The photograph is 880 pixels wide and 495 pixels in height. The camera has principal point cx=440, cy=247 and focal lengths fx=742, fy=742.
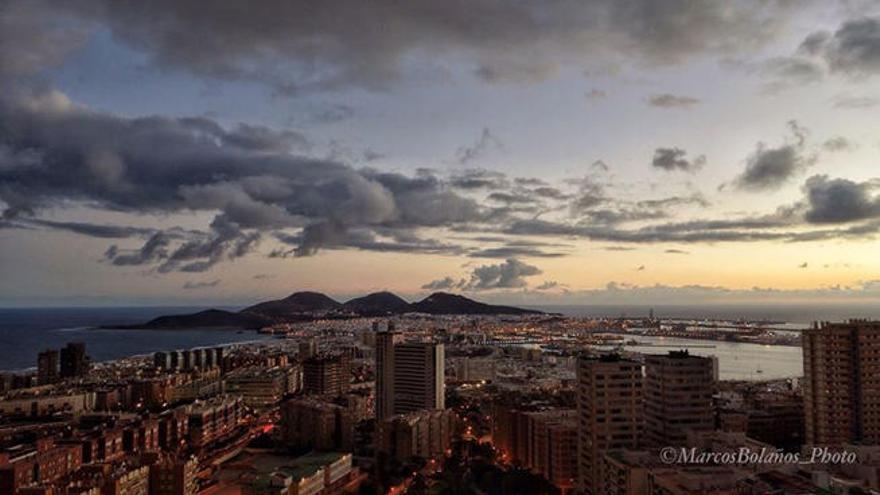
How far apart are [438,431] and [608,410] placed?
701cm

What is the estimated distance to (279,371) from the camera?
107 feet

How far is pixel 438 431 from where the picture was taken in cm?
1988

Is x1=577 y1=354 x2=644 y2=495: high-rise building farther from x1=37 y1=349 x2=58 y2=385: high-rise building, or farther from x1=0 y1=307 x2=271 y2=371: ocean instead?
x1=0 y1=307 x2=271 y2=371: ocean

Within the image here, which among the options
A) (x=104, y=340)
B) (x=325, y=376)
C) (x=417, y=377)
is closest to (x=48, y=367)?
(x=325, y=376)

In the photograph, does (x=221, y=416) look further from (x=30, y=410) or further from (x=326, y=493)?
(x=326, y=493)

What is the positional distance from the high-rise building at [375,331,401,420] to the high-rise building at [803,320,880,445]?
13.6m

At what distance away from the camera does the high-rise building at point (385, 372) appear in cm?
2558

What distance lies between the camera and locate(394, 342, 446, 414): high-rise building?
2544cm

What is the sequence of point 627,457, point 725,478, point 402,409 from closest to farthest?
point 725,478 < point 627,457 < point 402,409

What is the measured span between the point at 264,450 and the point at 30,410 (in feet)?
30.9

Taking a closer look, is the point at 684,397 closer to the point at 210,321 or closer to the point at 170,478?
the point at 170,478

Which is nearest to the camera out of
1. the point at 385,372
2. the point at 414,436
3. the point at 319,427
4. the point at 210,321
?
the point at 414,436

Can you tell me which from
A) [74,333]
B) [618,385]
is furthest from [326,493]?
[74,333]

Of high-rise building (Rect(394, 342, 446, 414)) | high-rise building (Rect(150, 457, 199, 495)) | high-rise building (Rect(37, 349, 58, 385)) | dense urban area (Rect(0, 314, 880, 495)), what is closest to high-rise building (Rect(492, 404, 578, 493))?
dense urban area (Rect(0, 314, 880, 495))
